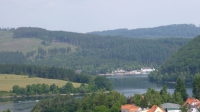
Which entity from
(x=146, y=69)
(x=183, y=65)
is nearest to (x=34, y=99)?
(x=183, y=65)

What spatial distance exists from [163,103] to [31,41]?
5660 inches

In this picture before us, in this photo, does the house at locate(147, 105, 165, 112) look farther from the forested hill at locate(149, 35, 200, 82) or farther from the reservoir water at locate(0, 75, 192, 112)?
the forested hill at locate(149, 35, 200, 82)

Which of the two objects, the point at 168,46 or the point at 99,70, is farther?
the point at 168,46

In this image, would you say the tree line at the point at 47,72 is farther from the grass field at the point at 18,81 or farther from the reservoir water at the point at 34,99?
the reservoir water at the point at 34,99

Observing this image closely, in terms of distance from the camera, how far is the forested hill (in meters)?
96.1

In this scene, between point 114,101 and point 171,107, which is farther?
point 114,101

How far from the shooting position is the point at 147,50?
172875 millimetres

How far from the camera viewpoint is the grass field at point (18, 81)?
85456 millimetres

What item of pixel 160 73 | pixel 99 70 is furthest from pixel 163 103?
pixel 99 70

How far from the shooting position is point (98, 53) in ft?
582

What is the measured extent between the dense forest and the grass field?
4433 centimetres

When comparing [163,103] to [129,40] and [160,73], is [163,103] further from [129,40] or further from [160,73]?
[129,40]

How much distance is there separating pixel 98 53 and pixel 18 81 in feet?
290

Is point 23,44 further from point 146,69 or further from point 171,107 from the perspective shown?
point 171,107
